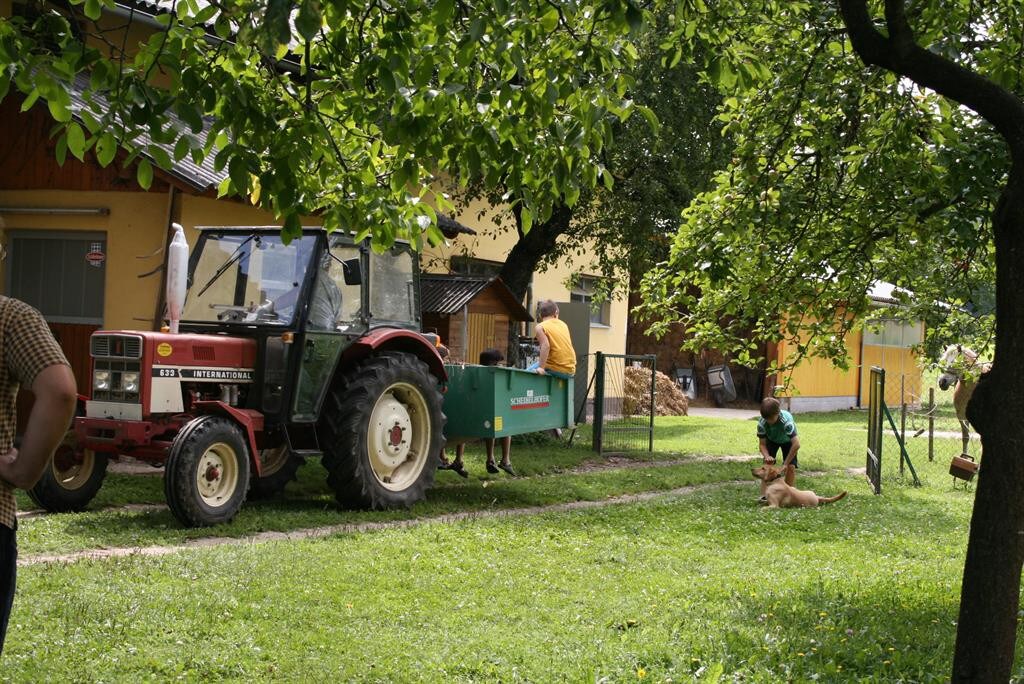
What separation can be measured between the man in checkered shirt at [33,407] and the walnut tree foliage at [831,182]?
4.25 m

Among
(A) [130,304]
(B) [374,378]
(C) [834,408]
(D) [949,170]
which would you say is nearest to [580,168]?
(D) [949,170]

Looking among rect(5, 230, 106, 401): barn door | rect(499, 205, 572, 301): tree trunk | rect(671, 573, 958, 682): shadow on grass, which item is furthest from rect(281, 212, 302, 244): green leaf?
rect(499, 205, 572, 301): tree trunk

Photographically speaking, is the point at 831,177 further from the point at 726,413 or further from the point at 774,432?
the point at 726,413

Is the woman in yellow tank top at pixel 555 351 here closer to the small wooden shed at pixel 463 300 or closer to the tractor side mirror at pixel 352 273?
the small wooden shed at pixel 463 300

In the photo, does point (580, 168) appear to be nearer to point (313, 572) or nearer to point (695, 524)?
point (313, 572)

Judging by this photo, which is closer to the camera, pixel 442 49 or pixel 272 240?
pixel 442 49

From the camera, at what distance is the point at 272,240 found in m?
9.82

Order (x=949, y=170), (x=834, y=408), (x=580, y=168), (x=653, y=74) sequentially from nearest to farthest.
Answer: (x=580, y=168)
(x=949, y=170)
(x=653, y=74)
(x=834, y=408)

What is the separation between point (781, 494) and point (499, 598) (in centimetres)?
547

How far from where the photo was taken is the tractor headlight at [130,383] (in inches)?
348

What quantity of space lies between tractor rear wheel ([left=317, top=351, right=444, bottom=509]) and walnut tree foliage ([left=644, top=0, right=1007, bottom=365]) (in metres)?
2.40

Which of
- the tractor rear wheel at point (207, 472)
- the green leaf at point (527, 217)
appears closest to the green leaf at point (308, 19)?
the green leaf at point (527, 217)

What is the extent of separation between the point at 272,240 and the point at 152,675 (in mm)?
5454

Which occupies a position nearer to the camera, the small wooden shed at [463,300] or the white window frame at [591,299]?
the small wooden shed at [463,300]
